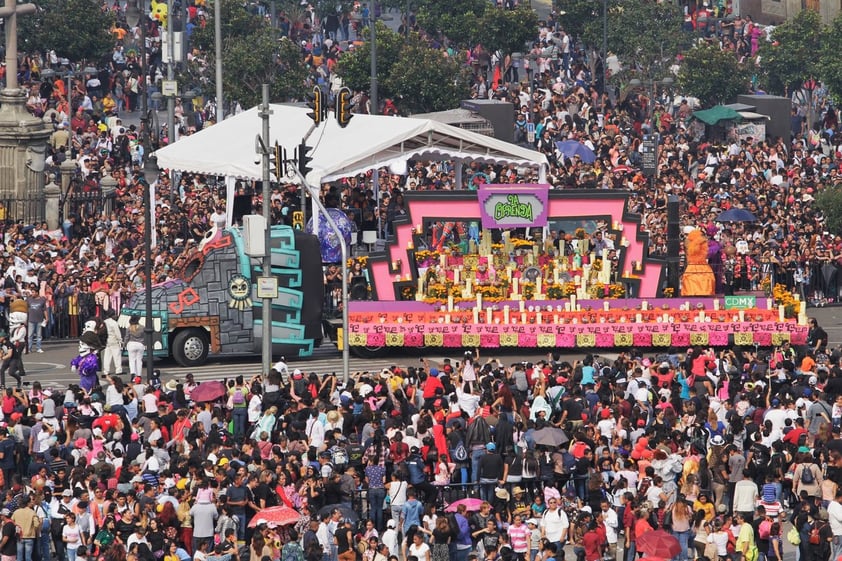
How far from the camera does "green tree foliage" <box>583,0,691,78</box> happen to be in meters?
75.5

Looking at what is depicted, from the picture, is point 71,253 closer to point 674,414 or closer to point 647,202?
point 647,202

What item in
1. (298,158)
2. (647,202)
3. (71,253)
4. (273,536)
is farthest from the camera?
(647,202)

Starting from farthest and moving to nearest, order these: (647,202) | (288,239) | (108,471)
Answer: (647,202), (288,239), (108,471)

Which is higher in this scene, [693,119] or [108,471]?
[693,119]

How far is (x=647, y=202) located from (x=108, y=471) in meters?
27.2

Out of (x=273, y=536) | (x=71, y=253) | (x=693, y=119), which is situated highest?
(x=693, y=119)

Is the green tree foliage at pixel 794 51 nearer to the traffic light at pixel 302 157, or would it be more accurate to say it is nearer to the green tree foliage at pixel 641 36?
the green tree foliage at pixel 641 36

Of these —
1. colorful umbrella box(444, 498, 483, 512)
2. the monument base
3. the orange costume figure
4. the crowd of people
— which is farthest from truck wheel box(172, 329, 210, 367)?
colorful umbrella box(444, 498, 483, 512)

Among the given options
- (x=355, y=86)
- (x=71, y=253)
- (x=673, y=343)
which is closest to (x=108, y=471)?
(x=673, y=343)

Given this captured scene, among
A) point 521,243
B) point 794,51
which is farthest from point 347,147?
point 794,51

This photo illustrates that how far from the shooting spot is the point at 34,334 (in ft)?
150

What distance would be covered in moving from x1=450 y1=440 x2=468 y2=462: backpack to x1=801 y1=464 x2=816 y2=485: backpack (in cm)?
483

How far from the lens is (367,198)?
52594 millimetres

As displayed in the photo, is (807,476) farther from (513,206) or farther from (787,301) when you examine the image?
(513,206)
